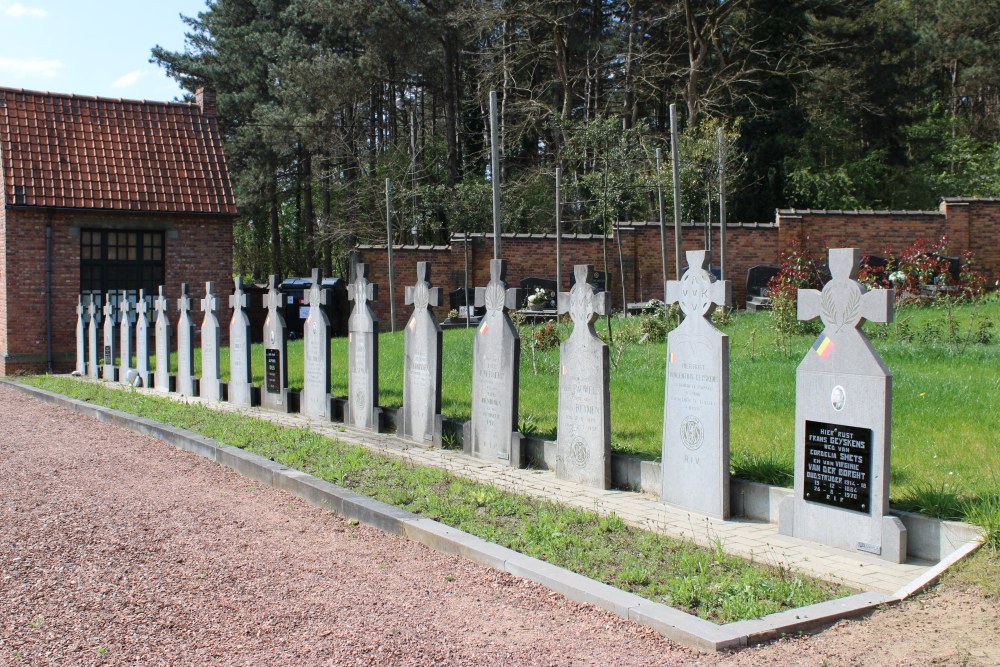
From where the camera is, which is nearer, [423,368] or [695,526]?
[695,526]

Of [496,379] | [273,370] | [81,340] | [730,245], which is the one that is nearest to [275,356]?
[273,370]

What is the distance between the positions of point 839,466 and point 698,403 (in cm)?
117

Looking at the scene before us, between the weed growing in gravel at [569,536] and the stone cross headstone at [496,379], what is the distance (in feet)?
2.46

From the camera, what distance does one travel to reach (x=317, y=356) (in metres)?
11.4

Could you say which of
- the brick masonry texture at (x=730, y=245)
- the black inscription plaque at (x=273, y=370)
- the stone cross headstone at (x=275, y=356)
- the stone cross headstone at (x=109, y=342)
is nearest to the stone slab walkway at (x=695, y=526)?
the stone cross headstone at (x=275, y=356)

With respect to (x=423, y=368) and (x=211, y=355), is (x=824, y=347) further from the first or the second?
(x=211, y=355)

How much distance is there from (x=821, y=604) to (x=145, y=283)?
21268 millimetres

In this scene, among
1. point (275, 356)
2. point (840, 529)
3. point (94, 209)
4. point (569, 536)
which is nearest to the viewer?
point (840, 529)

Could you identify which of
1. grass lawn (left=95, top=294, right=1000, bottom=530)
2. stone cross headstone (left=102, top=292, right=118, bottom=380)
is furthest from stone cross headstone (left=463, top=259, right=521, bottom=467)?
stone cross headstone (left=102, top=292, right=118, bottom=380)

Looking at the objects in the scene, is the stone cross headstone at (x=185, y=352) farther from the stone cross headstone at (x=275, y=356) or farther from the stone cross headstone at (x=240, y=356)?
the stone cross headstone at (x=275, y=356)

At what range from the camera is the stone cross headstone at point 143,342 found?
16797 millimetres

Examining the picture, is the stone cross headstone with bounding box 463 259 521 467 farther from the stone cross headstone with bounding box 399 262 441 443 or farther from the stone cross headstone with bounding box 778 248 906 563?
the stone cross headstone with bounding box 778 248 906 563

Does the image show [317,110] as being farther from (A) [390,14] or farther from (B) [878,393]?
(B) [878,393]

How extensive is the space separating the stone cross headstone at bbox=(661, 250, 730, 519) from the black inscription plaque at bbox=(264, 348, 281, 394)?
704cm
